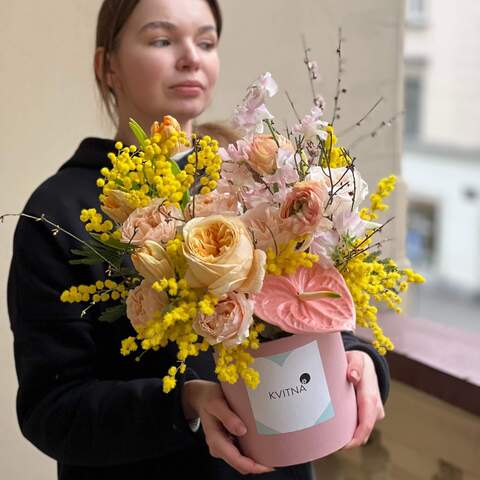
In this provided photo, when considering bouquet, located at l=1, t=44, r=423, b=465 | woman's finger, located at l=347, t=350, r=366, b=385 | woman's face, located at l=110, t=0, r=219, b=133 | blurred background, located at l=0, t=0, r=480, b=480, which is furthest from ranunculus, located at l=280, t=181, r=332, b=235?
blurred background, located at l=0, t=0, r=480, b=480

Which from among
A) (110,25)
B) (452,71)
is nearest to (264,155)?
(110,25)

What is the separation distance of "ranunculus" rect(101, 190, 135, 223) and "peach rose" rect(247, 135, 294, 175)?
14cm

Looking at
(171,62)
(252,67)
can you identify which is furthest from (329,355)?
(252,67)

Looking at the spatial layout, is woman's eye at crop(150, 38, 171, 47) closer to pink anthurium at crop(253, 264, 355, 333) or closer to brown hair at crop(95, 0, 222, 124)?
brown hair at crop(95, 0, 222, 124)

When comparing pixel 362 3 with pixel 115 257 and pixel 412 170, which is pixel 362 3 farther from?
pixel 412 170

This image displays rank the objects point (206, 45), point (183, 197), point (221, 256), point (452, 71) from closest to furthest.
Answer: point (221, 256)
point (183, 197)
point (206, 45)
point (452, 71)

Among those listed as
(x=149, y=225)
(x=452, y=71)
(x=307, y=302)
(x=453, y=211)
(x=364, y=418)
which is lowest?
(x=453, y=211)

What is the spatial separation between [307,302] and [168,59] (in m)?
0.50

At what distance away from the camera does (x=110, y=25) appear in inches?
52.6

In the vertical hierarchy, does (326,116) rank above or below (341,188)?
below

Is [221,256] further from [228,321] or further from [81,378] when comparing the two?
[81,378]

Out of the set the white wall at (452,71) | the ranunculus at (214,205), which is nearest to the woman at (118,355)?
the ranunculus at (214,205)

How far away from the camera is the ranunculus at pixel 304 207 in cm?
89

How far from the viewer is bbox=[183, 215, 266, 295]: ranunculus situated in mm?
872
